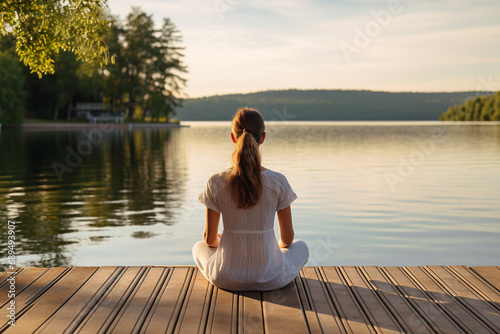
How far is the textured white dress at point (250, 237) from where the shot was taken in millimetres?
3945

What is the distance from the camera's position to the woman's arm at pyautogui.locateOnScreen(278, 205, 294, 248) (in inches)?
160

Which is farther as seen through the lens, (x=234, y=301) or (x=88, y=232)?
(x=88, y=232)

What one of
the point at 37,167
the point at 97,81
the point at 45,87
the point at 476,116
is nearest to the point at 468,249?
the point at 37,167

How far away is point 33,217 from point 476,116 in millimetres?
127708

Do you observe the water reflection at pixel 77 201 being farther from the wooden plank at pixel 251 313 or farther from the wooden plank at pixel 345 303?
the wooden plank at pixel 345 303

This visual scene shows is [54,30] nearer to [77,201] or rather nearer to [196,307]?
[77,201]

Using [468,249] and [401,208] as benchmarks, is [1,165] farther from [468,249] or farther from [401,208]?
[468,249]

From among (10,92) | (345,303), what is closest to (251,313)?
(345,303)

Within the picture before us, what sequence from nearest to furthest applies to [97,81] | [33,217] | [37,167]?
[33,217] < [37,167] < [97,81]

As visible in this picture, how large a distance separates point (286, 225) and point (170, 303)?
107 centimetres

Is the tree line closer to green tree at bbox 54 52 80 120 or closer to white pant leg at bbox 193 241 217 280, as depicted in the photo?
green tree at bbox 54 52 80 120

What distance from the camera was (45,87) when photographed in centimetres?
6994

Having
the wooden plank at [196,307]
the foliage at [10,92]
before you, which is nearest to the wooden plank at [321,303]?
the wooden plank at [196,307]

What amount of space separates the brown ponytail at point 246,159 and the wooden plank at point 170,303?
870 millimetres
